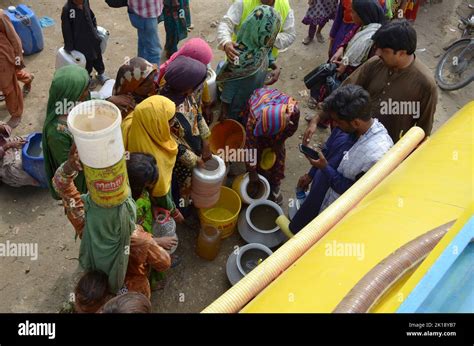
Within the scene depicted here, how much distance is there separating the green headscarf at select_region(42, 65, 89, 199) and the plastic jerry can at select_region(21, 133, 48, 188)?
1.04 metres

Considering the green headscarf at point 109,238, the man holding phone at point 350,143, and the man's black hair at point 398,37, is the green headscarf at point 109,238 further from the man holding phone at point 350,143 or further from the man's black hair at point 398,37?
the man's black hair at point 398,37

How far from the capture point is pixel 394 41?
3.34 m

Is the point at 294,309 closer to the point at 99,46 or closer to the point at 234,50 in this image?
the point at 234,50

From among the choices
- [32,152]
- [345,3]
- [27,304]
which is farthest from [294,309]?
[345,3]

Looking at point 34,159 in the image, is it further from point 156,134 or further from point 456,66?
point 456,66

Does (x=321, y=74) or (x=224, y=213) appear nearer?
(x=224, y=213)

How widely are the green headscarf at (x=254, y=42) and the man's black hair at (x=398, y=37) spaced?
104 centimetres

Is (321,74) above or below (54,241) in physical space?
above

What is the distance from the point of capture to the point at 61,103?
3049 millimetres

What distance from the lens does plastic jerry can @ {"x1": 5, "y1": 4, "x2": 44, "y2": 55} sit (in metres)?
5.56

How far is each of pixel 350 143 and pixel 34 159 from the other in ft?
9.56

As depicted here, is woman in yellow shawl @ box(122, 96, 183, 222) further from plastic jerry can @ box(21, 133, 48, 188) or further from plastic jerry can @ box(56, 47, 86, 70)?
plastic jerry can @ box(56, 47, 86, 70)

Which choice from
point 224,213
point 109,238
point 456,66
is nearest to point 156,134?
point 109,238

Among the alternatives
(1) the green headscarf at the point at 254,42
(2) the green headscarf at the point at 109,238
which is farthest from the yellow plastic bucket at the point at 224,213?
(2) the green headscarf at the point at 109,238
